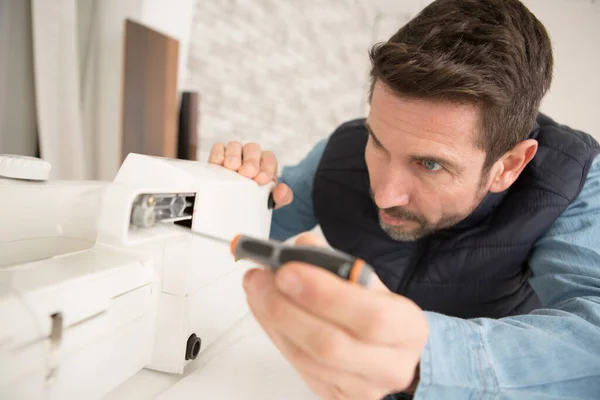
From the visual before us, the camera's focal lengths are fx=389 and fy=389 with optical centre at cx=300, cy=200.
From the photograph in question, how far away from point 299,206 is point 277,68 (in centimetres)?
98

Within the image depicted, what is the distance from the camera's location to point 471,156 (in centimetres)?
66

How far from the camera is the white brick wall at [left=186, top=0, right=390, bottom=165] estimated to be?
4.65 ft

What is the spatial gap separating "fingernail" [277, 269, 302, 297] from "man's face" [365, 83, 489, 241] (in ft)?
1.41

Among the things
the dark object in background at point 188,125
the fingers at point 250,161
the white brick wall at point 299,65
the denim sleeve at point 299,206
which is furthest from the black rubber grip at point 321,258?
the white brick wall at point 299,65

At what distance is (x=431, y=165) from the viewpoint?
2.21 feet

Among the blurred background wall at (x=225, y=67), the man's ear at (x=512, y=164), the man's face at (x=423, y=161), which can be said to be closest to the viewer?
the man's face at (x=423, y=161)

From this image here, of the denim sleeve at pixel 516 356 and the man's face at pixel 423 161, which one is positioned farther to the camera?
the man's face at pixel 423 161

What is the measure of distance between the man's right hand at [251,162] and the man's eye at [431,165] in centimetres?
26

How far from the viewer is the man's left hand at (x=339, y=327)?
277 mm

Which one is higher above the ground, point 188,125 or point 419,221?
point 188,125

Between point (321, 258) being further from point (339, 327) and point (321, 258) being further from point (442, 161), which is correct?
point (442, 161)

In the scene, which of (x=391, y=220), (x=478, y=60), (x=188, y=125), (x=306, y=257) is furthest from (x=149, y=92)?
(x=306, y=257)

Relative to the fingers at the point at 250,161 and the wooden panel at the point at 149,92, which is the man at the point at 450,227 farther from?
the wooden panel at the point at 149,92

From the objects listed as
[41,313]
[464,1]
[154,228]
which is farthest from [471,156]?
[41,313]
